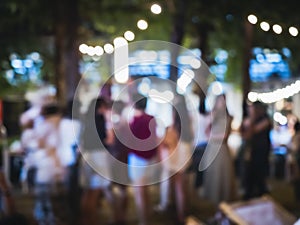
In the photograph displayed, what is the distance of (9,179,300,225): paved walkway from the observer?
3260 millimetres

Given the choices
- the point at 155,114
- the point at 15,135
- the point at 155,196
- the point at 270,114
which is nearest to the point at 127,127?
the point at 155,114

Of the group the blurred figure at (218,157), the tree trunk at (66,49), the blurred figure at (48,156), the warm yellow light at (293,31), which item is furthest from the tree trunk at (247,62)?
the blurred figure at (48,156)

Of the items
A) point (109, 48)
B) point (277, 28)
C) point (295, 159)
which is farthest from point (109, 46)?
point (295, 159)

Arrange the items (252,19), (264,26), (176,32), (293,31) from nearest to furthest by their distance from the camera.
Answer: (293,31)
(264,26)
(176,32)
(252,19)

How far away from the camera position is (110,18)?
3.31m

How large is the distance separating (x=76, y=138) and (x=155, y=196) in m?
0.64

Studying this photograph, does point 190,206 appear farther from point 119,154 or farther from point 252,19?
point 252,19

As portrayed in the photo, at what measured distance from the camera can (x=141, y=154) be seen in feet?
10.5

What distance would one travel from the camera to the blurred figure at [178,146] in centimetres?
322

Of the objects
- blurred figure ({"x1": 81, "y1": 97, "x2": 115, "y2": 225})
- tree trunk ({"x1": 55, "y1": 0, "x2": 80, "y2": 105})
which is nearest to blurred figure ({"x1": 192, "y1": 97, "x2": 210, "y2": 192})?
blurred figure ({"x1": 81, "y1": 97, "x2": 115, "y2": 225})

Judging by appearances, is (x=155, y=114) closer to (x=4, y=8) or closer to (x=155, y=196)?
(x=155, y=196)

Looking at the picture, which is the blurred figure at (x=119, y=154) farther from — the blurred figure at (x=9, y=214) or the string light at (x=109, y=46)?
the blurred figure at (x=9, y=214)

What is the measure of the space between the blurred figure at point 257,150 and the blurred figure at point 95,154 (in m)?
0.95

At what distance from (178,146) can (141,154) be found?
0.83 ft
